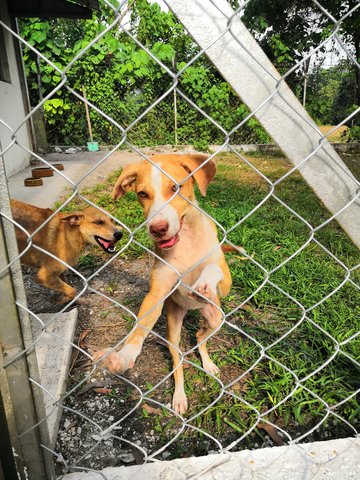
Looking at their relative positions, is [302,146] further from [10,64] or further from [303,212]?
[10,64]

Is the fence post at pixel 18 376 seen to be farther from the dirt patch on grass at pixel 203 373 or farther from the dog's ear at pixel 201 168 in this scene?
the dog's ear at pixel 201 168

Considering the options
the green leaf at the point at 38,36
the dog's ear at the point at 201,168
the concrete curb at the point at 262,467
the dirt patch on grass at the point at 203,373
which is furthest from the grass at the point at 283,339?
the green leaf at the point at 38,36

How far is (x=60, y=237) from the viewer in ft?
10.1

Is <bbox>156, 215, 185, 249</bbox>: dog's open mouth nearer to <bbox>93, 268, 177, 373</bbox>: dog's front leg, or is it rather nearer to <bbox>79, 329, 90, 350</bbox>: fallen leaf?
<bbox>93, 268, 177, 373</bbox>: dog's front leg

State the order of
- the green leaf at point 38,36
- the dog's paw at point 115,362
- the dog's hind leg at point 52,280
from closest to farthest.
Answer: the dog's paw at point 115,362
the dog's hind leg at point 52,280
the green leaf at point 38,36

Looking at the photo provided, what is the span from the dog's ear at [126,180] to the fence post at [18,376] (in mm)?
916

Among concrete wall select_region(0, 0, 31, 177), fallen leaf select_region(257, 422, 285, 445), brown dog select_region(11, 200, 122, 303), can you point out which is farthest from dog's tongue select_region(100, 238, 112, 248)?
concrete wall select_region(0, 0, 31, 177)

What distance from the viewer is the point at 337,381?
76.8 inches

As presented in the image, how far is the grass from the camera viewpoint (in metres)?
1.82

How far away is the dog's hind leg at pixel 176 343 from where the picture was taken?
1934mm

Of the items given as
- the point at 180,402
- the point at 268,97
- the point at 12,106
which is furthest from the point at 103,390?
the point at 12,106

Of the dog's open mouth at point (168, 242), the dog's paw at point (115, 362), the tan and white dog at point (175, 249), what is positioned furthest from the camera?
the dog's open mouth at point (168, 242)

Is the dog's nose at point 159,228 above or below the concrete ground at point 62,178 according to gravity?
above

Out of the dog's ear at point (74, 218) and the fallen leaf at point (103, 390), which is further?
the dog's ear at point (74, 218)
